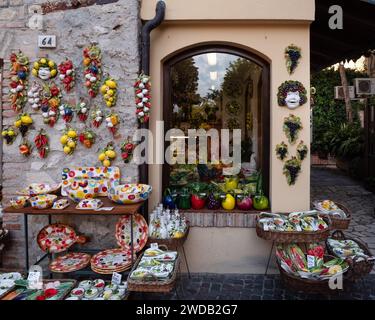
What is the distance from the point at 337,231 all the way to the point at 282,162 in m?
1.03

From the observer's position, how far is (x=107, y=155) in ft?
11.5

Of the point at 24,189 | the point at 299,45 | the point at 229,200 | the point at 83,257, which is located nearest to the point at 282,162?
the point at 229,200

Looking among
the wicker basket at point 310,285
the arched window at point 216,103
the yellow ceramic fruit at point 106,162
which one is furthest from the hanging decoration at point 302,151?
the yellow ceramic fruit at point 106,162

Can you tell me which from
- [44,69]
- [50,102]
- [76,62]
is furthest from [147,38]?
[50,102]

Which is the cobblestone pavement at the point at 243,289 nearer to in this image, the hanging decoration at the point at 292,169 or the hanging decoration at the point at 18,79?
the hanging decoration at the point at 292,169

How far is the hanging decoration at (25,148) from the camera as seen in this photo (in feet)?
11.6

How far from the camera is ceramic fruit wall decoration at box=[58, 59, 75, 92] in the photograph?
3.46m

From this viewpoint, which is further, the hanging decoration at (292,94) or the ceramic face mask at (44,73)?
the hanging decoration at (292,94)

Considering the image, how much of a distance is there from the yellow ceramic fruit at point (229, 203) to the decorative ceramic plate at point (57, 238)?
1.59m

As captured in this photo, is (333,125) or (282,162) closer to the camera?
(282,162)

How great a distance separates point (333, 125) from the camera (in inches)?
562
